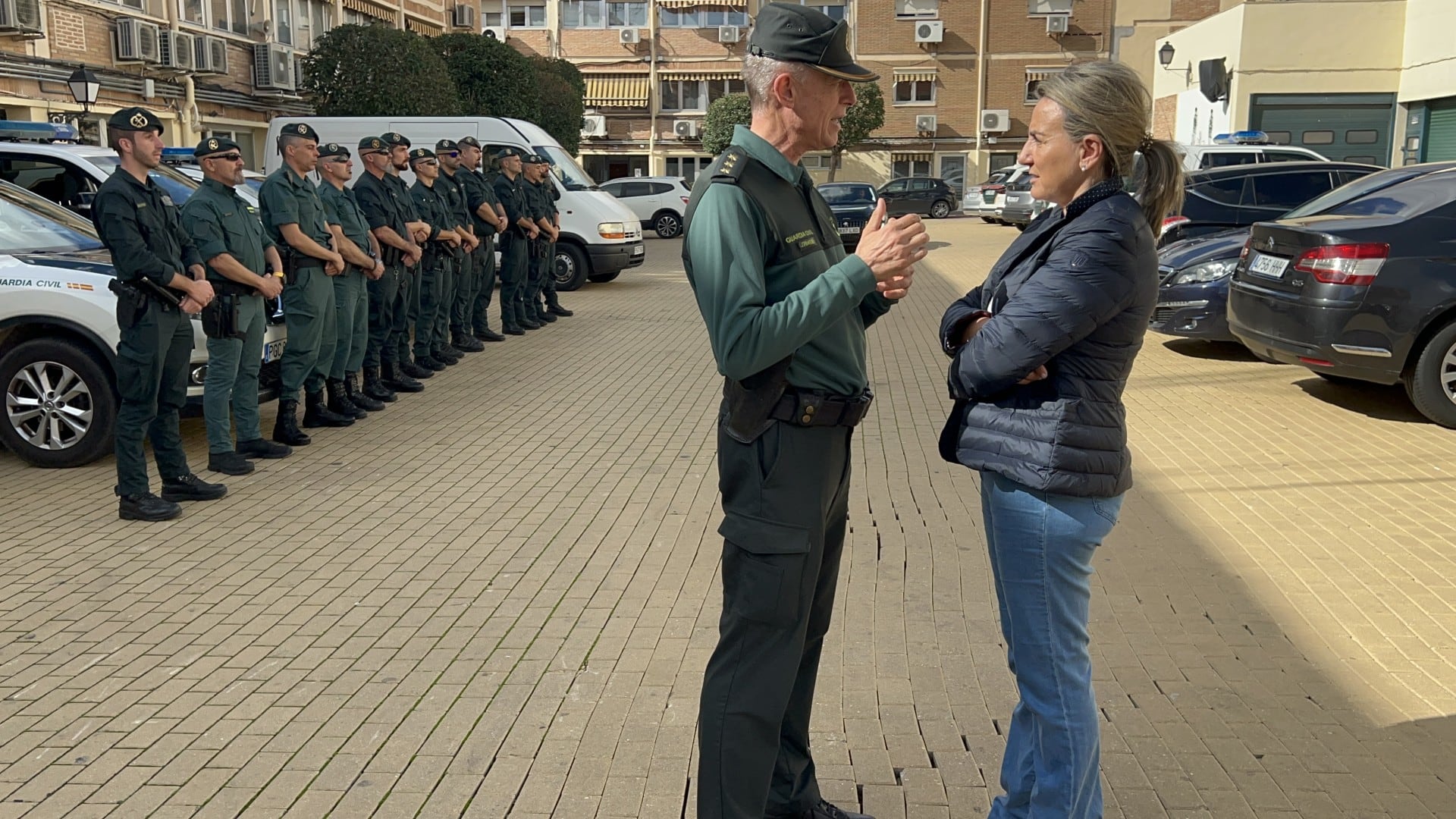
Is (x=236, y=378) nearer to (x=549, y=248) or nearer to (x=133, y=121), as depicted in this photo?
(x=133, y=121)

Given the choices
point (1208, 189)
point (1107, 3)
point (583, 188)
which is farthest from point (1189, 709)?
point (1107, 3)

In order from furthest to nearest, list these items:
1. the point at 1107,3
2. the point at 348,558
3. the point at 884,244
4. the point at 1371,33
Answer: the point at 1107,3, the point at 1371,33, the point at 348,558, the point at 884,244

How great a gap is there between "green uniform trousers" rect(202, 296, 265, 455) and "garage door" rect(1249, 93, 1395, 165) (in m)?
23.3

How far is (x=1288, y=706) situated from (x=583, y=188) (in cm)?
1479

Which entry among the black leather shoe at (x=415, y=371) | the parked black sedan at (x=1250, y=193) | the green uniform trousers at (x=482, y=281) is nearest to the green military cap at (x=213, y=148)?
the black leather shoe at (x=415, y=371)

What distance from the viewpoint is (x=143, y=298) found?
6348mm

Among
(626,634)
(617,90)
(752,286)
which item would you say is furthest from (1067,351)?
A: (617,90)

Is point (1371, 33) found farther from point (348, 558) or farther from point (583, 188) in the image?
point (348, 558)

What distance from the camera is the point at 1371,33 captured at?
24578mm

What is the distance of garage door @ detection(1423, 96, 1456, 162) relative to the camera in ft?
72.2

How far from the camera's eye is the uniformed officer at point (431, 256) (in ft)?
36.5

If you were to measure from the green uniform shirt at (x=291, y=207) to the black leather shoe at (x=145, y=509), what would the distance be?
229cm

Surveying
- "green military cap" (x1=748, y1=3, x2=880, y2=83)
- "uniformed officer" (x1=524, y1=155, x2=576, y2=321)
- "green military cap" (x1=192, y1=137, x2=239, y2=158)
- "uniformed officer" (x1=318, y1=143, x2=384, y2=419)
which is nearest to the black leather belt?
"green military cap" (x1=748, y1=3, x2=880, y2=83)

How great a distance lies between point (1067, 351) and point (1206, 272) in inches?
351
